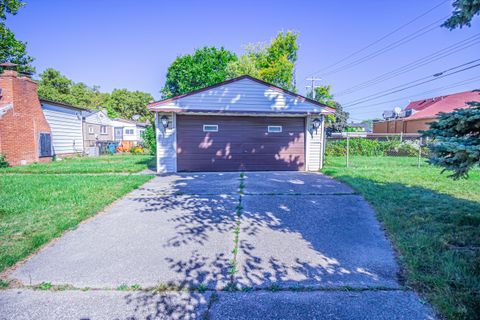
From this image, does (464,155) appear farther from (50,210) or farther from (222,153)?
(222,153)

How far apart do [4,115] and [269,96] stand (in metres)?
11.5

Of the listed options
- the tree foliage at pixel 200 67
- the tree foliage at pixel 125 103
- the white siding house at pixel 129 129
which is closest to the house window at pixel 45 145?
the white siding house at pixel 129 129

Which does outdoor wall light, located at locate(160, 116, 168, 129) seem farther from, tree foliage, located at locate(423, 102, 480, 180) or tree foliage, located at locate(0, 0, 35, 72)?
tree foliage, located at locate(0, 0, 35, 72)

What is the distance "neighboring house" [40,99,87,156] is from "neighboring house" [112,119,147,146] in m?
8.10

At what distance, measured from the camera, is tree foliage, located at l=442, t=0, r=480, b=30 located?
9.42 feet

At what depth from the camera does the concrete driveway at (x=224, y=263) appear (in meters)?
2.28

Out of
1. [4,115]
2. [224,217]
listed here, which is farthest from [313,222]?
[4,115]

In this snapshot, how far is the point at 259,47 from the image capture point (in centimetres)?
2598

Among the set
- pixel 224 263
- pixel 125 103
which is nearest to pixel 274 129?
pixel 224 263

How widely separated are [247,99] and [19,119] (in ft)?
35.5

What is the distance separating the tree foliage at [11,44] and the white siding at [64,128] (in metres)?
4.52

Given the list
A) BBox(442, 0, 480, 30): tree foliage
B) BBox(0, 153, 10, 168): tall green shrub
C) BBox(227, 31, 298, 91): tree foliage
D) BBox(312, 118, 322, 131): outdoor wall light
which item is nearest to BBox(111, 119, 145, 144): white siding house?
BBox(227, 31, 298, 91): tree foliage

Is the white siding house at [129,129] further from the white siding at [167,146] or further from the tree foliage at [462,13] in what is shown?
the tree foliage at [462,13]

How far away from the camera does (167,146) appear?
9.68 meters
